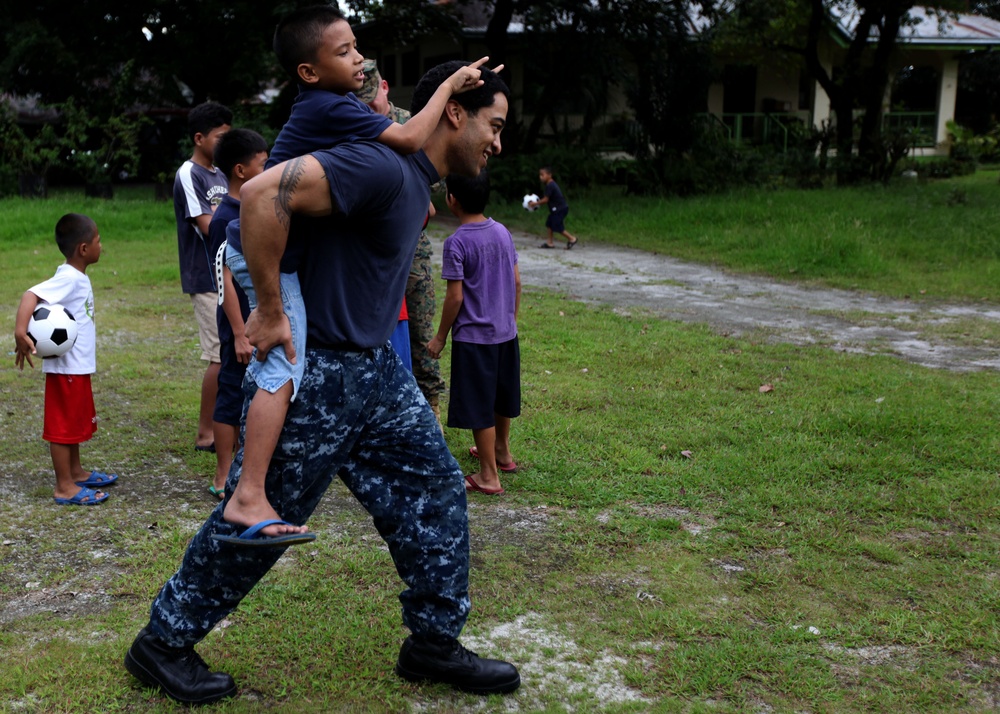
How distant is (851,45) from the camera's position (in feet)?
74.2

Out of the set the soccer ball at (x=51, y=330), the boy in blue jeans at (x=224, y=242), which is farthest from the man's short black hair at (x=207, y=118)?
the soccer ball at (x=51, y=330)

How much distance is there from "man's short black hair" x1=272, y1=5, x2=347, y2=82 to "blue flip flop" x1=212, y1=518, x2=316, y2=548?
1243mm

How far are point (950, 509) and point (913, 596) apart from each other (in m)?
0.97

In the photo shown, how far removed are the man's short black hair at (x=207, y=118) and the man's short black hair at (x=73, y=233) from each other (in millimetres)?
740

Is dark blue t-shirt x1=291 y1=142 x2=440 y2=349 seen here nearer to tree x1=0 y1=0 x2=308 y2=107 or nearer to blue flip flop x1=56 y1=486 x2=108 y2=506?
blue flip flop x1=56 y1=486 x2=108 y2=506

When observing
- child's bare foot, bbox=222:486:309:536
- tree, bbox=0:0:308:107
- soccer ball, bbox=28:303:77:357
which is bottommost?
child's bare foot, bbox=222:486:309:536

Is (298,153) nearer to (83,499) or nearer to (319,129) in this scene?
(319,129)

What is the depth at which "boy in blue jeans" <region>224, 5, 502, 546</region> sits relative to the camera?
257 centimetres

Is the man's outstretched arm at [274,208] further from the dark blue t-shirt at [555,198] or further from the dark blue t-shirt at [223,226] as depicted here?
the dark blue t-shirt at [555,198]

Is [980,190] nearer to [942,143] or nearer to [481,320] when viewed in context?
[942,143]

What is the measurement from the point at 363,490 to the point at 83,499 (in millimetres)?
2254

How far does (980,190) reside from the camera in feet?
63.3

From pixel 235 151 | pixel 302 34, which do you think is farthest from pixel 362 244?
pixel 235 151

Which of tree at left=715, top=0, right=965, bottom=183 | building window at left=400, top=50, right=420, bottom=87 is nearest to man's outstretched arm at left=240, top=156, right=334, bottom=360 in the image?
tree at left=715, top=0, right=965, bottom=183
